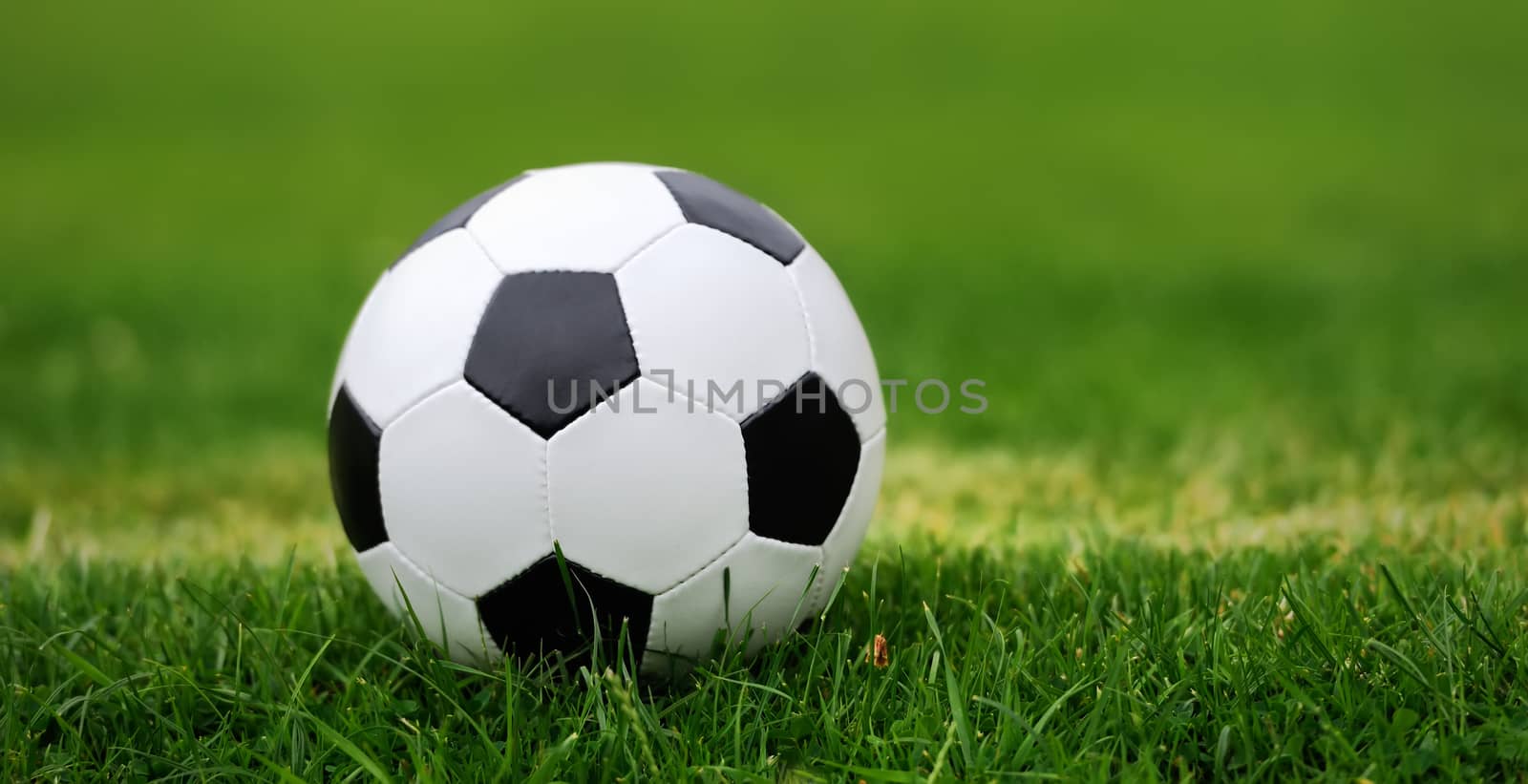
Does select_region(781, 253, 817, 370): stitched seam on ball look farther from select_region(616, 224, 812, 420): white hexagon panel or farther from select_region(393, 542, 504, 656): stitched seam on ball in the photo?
select_region(393, 542, 504, 656): stitched seam on ball

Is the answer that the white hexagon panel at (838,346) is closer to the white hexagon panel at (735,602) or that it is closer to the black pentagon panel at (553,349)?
the white hexagon panel at (735,602)

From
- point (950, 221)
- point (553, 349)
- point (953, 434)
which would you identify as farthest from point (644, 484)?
point (950, 221)

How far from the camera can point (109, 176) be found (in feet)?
42.4

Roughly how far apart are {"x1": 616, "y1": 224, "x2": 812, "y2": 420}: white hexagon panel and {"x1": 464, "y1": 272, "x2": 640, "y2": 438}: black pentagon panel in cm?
4

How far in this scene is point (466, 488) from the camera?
8.52 ft

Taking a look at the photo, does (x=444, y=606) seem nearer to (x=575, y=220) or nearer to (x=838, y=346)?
(x=575, y=220)

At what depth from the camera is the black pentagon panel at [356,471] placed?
275 centimetres

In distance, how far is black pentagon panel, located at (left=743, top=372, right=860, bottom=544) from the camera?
8.68ft

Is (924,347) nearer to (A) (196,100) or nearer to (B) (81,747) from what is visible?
(B) (81,747)

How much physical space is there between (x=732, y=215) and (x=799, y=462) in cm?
64

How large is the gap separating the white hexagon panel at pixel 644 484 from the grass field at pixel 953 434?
270 mm

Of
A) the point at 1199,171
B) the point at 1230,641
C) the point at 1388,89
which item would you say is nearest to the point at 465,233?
the point at 1230,641

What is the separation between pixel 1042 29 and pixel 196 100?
1197 centimetres

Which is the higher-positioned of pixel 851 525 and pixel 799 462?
pixel 799 462
